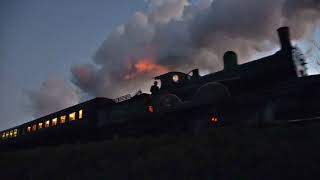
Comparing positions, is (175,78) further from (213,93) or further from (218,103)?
(218,103)

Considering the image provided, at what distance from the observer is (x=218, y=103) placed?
38.0 feet

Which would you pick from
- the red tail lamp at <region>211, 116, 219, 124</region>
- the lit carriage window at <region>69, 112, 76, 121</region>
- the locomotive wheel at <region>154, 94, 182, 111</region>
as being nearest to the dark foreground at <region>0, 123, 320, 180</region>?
the red tail lamp at <region>211, 116, 219, 124</region>

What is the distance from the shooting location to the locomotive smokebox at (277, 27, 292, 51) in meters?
12.6

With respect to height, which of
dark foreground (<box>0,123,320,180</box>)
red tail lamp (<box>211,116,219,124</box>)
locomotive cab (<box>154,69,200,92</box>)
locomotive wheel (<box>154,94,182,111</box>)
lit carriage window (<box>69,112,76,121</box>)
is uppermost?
locomotive cab (<box>154,69,200,92</box>)

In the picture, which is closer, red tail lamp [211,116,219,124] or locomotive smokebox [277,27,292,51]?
red tail lamp [211,116,219,124]

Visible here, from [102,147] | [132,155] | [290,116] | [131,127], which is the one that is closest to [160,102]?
[131,127]

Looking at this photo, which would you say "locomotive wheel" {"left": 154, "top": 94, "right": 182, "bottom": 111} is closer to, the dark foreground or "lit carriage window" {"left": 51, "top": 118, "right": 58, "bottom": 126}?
the dark foreground

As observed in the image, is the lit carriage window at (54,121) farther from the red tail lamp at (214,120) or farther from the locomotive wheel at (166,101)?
the red tail lamp at (214,120)

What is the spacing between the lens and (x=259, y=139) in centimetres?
784

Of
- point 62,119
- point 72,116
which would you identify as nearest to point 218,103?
point 72,116

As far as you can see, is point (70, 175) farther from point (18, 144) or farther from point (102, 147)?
point (18, 144)

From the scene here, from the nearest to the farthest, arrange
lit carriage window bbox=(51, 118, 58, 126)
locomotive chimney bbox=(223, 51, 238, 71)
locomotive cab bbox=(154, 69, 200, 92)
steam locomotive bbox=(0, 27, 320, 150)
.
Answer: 1. steam locomotive bbox=(0, 27, 320, 150)
2. locomotive chimney bbox=(223, 51, 238, 71)
3. locomotive cab bbox=(154, 69, 200, 92)
4. lit carriage window bbox=(51, 118, 58, 126)

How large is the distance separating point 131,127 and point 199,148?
7470 mm

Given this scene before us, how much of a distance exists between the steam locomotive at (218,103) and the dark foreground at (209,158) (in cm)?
134
